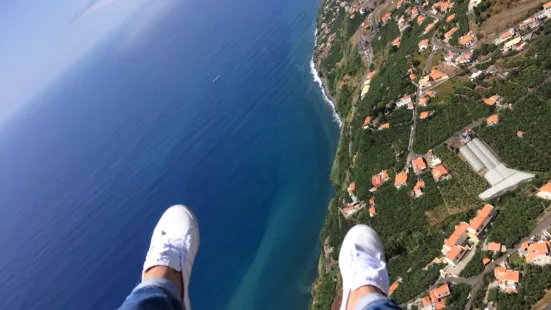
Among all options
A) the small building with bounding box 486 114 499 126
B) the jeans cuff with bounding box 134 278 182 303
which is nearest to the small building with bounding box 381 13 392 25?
the small building with bounding box 486 114 499 126

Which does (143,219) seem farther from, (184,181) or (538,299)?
(538,299)

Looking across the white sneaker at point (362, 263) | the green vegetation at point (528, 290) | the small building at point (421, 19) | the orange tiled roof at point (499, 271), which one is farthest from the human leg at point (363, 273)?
the small building at point (421, 19)

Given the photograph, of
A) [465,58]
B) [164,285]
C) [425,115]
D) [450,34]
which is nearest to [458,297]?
[425,115]

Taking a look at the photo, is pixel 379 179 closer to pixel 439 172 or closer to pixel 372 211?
pixel 372 211

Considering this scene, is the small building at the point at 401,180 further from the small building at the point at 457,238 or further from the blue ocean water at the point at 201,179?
the blue ocean water at the point at 201,179

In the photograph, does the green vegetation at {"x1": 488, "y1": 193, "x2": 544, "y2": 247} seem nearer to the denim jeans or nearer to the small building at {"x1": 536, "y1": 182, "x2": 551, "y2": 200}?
the small building at {"x1": 536, "y1": 182, "x2": 551, "y2": 200}

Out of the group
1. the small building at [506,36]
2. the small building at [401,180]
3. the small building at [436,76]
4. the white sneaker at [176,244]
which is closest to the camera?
the white sneaker at [176,244]
